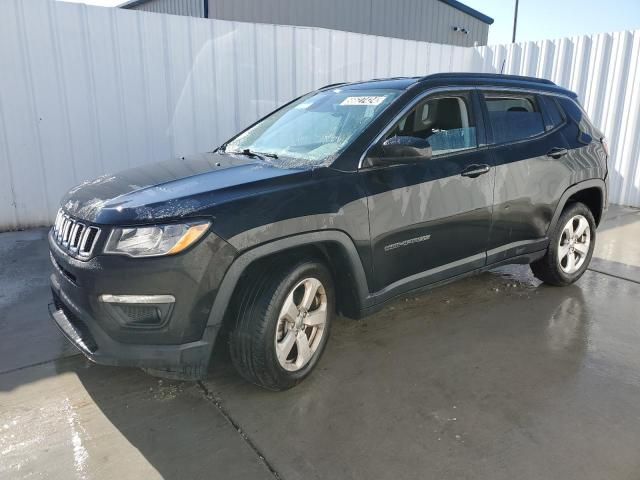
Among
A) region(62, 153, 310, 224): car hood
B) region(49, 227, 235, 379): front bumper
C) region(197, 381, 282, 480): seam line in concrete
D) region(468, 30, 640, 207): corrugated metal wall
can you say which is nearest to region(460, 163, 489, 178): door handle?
region(62, 153, 310, 224): car hood

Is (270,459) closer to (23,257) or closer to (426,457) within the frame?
(426,457)

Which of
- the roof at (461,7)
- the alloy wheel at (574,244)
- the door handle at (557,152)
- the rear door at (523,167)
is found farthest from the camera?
the roof at (461,7)

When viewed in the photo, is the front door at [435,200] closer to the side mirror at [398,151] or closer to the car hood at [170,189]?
A: the side mirror at [398,151]

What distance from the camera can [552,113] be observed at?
4.41 metres

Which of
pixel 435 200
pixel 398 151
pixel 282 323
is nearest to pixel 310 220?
pixel 282 323

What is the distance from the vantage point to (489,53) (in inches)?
391

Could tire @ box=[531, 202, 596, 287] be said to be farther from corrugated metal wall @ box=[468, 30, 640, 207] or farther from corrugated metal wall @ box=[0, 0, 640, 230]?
corrugated metal wall @ box=[0, 0, 640, 230]

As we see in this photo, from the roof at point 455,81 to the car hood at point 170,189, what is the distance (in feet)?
3.76

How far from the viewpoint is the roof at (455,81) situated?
141 inches

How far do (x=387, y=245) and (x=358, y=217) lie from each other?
313 mm

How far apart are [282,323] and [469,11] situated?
72.4ft

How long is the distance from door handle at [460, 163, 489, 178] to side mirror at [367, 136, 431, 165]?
579 millimetres

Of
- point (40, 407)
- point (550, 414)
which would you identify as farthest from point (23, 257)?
point (550, 414)

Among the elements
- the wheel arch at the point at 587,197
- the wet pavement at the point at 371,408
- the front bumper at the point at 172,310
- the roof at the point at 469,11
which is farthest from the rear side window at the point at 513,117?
the roof at the point at 469,11
